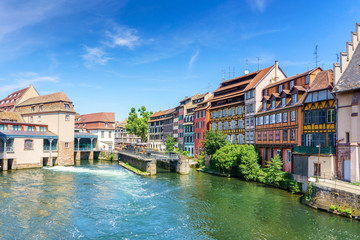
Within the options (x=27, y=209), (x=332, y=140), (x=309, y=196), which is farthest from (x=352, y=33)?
(x=27, y=209)

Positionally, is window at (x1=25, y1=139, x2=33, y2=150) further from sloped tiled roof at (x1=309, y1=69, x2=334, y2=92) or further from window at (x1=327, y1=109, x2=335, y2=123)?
window at (x1=327, y1=109, x2=335, y2=123)

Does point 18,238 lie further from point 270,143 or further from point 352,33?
point 352,33

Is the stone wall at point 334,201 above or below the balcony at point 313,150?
below

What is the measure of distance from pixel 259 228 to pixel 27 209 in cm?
1954

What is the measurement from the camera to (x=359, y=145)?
26625 mm

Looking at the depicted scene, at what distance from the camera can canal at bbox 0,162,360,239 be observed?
19500 mm

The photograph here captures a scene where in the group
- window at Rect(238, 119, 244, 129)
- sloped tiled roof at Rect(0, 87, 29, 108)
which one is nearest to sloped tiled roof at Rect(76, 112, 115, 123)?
sloped tiled roof at Rect(0, 87, 29, 108)

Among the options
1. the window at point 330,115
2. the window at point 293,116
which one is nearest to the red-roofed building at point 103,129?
the window at point 293,116

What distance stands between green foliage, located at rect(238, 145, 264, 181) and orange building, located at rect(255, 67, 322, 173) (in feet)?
8.52

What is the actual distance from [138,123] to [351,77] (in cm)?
7806

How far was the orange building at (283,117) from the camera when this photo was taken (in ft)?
114

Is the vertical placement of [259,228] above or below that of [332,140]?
below

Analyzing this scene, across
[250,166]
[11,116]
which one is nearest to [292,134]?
[250,166]

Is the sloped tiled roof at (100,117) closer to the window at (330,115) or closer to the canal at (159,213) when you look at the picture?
the canal at (159,213)
